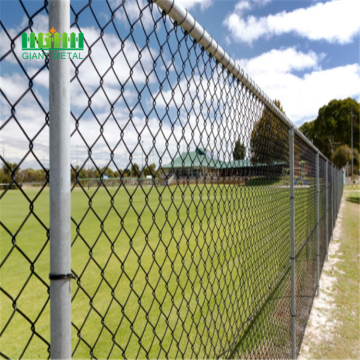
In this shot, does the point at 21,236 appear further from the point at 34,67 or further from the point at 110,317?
the point at 34,67

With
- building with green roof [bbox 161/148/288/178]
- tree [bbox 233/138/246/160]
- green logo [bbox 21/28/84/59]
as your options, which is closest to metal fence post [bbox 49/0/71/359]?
green logo [bbox 21/28/84/59]

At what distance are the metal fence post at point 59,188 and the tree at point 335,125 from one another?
142ft

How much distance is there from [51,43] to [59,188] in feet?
1.20

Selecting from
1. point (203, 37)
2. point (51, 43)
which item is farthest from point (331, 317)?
point (51, 43)

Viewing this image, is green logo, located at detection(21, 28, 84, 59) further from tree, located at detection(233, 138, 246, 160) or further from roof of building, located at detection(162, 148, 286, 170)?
tree, located at detection(233, 138, 246, 160)

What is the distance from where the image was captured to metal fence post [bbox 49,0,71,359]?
2.49ft

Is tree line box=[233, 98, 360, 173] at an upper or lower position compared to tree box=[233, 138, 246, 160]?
upper

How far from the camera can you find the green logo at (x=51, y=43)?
2.51 ft

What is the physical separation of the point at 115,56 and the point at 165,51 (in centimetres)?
39

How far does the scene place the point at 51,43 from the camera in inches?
30.2

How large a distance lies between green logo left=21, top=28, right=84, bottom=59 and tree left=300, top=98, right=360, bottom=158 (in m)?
43.2

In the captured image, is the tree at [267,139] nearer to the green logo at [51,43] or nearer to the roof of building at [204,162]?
the roof of building at [204,162]

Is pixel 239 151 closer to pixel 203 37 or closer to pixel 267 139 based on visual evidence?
pixel 267 139

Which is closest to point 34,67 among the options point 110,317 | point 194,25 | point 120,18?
point 120,18
